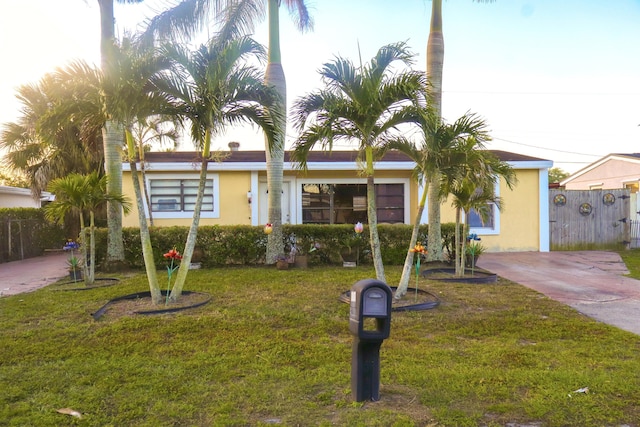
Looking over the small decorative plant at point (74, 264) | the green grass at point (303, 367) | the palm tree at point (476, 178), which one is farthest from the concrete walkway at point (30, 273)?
the palm tree at point (476, 178)

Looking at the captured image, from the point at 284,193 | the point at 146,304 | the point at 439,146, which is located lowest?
the point at 146,304

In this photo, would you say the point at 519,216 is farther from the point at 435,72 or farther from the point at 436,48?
the point at 436,48

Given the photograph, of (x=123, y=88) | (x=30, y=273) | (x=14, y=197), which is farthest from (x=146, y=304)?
(x=14, y=197)

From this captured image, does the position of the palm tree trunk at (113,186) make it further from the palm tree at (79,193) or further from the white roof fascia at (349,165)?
the white roof fascia at (349,165)

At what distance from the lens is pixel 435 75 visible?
9.43 m

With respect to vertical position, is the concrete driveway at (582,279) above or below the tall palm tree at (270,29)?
below

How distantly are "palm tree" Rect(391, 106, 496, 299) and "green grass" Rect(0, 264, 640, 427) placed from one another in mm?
1806

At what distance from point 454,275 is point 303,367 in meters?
5.61

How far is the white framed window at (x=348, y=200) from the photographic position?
1416 centimetres

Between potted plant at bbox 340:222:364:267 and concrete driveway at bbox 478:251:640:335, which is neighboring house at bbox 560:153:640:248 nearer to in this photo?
concrete driveway at bbox 478:251:640:335

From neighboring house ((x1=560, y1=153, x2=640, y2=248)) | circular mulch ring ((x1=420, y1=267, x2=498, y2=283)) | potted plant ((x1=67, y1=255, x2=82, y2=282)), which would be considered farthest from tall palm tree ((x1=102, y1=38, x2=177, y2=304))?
neighboring house ((x1=560, y1=153, x2=640, y2=248))

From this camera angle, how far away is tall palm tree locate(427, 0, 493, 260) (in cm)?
943

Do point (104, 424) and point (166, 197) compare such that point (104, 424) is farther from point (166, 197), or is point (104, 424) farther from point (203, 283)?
point (166, 197)

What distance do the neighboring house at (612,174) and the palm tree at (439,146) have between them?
1516 centimetres
